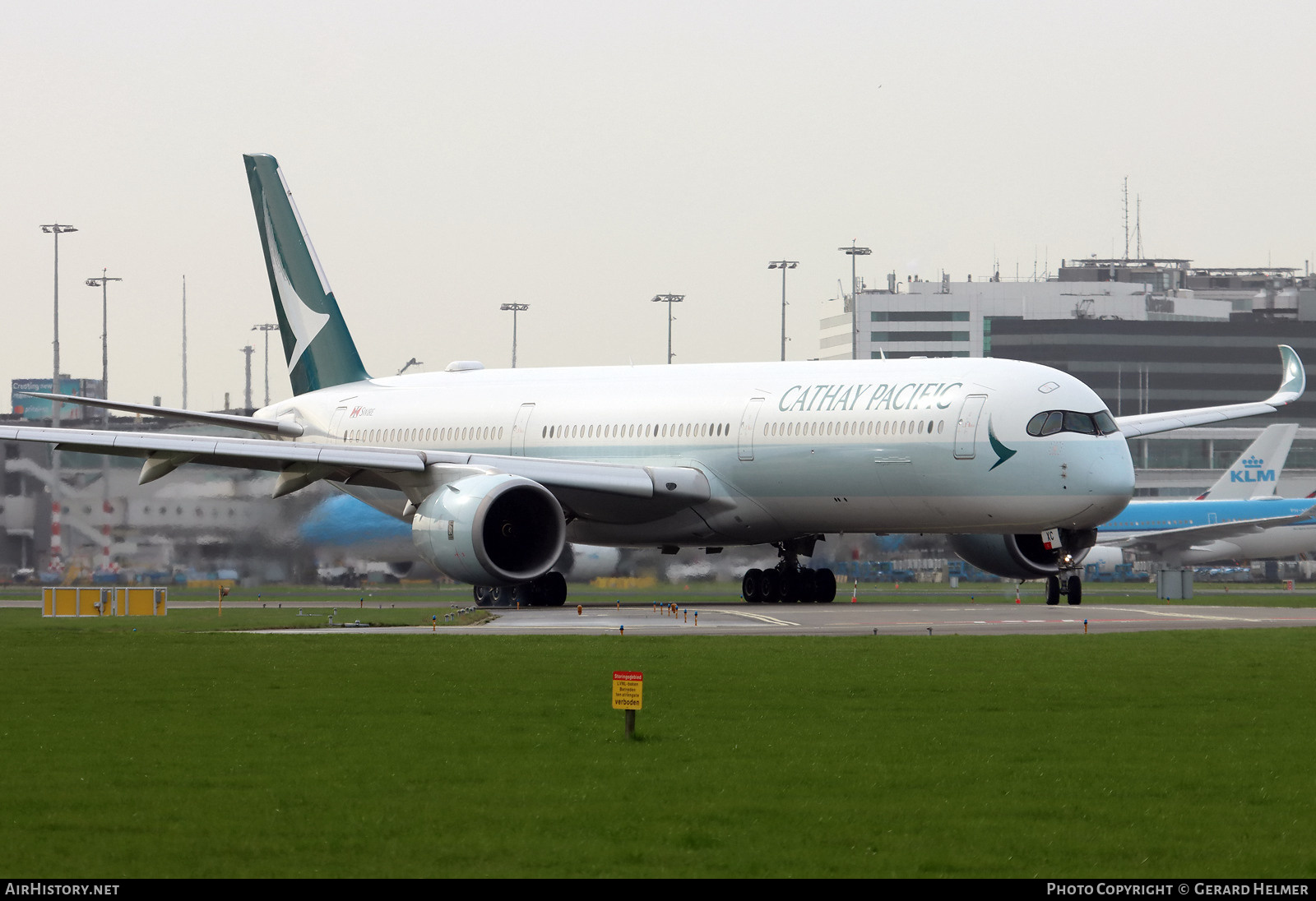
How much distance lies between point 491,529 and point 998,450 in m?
9.20

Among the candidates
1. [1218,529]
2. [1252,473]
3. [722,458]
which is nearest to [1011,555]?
[722,458]

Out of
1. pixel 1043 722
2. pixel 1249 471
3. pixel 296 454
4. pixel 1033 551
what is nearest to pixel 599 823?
pixel 1043 722

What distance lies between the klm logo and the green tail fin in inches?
Answer: 1586

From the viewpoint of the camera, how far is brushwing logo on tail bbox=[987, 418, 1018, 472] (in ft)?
109

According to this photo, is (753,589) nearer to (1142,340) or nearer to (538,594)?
(538,594)

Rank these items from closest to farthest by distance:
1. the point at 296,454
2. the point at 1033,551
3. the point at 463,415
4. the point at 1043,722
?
the point at 1043,722, the point at 296,454, the point at 1033,551, the point at 463,415

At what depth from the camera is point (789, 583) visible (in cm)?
3962

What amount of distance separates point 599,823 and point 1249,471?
6639cm

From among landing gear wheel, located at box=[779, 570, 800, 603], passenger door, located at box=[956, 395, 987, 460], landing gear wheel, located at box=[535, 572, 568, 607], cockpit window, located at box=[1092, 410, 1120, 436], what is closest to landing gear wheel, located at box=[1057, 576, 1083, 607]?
cockpit window, located at box=[1092, 410, 1120, 436]

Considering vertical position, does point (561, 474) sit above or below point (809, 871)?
above

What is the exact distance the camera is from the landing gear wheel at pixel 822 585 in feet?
130

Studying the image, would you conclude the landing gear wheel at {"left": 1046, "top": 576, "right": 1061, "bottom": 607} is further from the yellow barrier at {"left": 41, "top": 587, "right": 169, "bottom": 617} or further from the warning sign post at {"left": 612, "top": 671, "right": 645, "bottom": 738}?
the warning sign post at {"left": 612, "top": 671, "right": 645, "bottom": 738}
